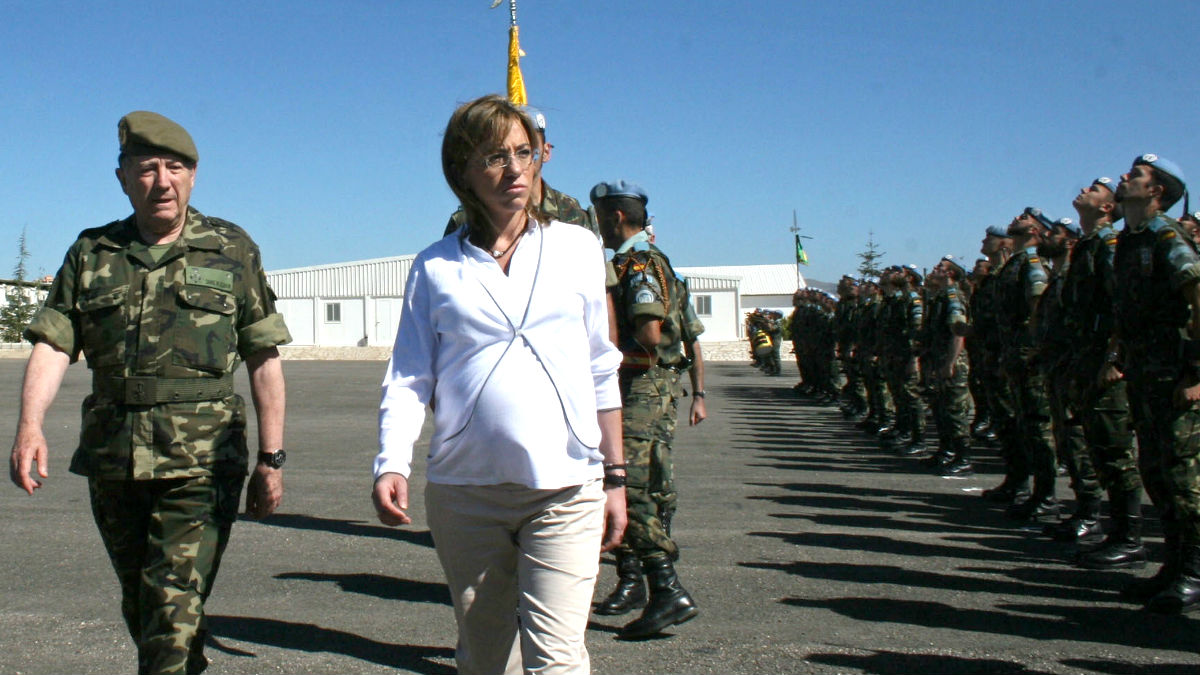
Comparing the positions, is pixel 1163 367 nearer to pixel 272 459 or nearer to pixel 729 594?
pixel 729 594

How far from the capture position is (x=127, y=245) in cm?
370

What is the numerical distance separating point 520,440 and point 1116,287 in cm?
421

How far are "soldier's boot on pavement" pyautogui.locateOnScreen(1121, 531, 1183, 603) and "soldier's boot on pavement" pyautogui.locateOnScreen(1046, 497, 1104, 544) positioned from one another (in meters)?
1.48

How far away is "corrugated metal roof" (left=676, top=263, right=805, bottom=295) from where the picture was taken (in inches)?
4186

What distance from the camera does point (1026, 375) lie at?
8172 mm

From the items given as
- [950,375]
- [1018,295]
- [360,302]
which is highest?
[360,302]

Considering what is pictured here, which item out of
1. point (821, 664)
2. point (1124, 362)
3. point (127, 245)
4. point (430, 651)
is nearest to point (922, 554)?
point (1124, 362)

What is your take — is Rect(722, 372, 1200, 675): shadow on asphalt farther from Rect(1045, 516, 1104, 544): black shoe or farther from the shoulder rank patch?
the shoulder rank patch

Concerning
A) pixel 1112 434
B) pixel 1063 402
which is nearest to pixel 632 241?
Answer: pixel 1112 434

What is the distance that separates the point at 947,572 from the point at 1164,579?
3.96 feet

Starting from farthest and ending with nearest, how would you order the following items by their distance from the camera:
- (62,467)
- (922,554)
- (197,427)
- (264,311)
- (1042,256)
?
(62,467) → (1042,256) → (922,554) → (264,311) → (197,427)

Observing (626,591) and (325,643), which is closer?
(325,643)

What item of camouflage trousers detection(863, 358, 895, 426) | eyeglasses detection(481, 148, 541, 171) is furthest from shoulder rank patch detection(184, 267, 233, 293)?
camouflage trousers detection(863, 358, 895, 426)

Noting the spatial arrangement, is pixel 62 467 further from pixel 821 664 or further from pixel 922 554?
pixel 821 664
